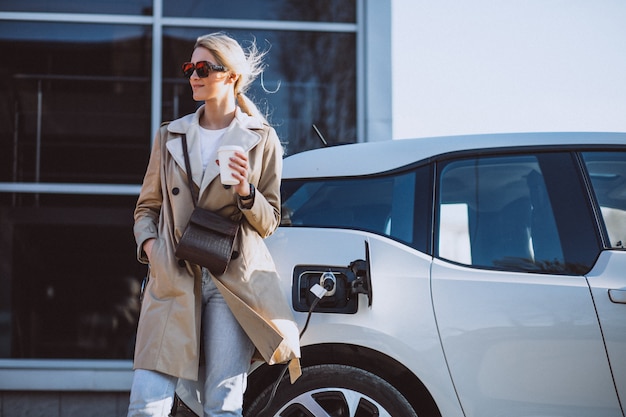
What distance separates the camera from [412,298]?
2777 mm

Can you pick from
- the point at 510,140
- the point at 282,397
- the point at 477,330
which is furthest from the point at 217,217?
the point at 510,140

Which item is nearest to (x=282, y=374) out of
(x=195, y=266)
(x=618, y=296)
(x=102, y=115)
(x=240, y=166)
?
(x=195, y=266)

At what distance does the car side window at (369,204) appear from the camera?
9.62 ft

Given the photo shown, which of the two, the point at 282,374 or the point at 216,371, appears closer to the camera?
the point at 216,371

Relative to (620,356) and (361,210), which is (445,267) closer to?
(361,210)

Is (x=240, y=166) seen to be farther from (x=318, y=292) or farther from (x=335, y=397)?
(x=335, y=397)

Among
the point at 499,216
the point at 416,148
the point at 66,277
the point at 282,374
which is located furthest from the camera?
the point at 66,277

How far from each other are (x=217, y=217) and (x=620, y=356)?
4.99ft

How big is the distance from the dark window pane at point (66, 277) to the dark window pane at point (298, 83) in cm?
102

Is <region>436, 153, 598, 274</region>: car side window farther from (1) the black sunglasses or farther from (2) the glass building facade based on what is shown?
(2) the glass building facade

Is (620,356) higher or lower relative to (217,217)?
lower

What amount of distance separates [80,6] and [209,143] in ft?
12.2

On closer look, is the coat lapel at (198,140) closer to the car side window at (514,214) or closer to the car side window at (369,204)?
the car side window at (369,204)

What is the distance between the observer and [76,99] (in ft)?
19.0
